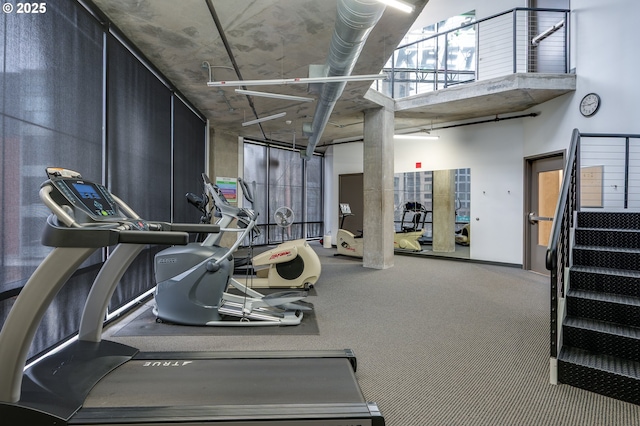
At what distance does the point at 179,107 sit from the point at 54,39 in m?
3.14

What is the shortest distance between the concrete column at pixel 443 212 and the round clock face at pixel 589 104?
303cm

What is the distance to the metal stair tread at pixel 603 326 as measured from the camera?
242 cm

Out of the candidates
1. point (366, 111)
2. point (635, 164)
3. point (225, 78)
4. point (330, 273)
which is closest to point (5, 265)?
point (225, 78)

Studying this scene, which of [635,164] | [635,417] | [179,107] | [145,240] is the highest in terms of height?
[179,107]

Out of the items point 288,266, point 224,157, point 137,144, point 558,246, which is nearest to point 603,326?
point 558,246

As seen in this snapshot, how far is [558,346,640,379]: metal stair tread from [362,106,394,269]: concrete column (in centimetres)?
424

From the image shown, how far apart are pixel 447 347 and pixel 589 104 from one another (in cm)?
480

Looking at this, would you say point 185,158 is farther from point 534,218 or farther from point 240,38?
point 534,218

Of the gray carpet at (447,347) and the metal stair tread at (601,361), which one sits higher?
the metal stair tread at (601,361)

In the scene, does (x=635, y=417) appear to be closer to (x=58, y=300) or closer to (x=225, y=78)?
(x=58, y=300)

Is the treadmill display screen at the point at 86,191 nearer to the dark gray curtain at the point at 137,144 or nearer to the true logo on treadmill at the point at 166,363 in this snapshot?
the true logo on treadmill at the point at 166,363

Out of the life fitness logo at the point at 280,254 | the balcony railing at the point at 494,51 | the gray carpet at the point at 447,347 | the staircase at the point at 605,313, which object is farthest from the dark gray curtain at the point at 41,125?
the balcony railing at the point at 494,51

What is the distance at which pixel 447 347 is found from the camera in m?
3.01

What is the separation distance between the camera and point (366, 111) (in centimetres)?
687
